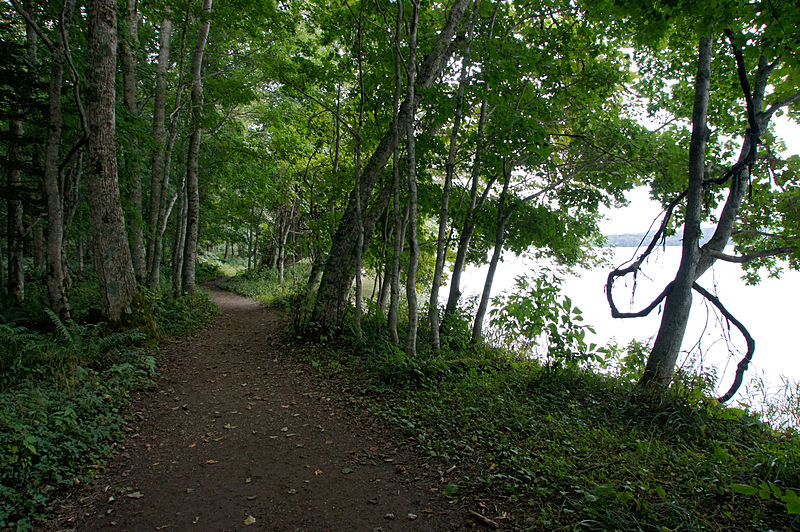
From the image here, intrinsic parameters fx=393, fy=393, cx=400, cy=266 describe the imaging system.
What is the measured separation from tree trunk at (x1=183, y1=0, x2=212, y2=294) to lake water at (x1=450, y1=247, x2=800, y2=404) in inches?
323

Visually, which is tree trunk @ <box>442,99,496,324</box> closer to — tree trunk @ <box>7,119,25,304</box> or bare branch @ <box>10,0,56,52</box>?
bare branch @ <box>10,0,56,52</box>

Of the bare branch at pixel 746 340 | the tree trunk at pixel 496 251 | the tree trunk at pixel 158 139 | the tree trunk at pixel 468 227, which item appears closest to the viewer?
the bare branch at pixel 746 340

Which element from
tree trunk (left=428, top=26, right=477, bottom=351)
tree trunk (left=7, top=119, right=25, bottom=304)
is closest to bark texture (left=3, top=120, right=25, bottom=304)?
tree trunk (left=7, top=119, right=25, bottom=304)

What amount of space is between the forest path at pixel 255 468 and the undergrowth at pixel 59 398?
0.22 meters

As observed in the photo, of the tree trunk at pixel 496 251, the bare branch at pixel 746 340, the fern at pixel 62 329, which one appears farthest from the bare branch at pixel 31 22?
the bare branch at pixel 746 340

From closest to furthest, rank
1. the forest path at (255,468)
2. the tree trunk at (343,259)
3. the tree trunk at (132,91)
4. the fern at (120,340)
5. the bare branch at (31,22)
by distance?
the forest path at (255,468) < the bare branch at (31,22) < the fern at (120,340) < the tree trunk at (343,259) < the tree trunk at (132,91)

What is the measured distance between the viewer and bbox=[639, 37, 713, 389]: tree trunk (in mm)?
5645

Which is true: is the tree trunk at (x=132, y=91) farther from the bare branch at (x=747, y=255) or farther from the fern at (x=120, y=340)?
the bare branch at (x=747, y=255)

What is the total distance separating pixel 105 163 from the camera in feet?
22.2

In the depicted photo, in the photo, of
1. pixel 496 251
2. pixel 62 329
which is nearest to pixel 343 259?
pixel 496 251

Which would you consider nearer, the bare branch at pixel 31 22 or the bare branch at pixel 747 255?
the bare branch at pixel 747 255

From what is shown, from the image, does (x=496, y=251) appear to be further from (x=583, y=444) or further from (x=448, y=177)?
(x=583, y=444)

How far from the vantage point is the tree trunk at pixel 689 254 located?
5.64m

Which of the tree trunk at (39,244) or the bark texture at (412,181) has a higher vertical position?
the bark texture at (412,181)
